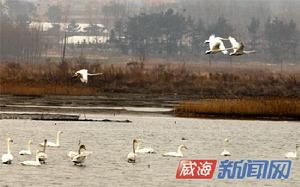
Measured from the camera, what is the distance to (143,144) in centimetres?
3112

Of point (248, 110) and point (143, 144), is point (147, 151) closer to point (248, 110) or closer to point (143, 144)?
point (143, 144)

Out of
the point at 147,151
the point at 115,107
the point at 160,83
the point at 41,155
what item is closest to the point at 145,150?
the point at 147,151

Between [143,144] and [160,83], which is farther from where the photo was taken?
[160,83]

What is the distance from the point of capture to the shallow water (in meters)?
23.5

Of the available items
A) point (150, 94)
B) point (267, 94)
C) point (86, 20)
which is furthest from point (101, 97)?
point (86, 20)

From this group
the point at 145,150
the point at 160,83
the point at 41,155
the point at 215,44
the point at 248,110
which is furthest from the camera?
the point at 160,83

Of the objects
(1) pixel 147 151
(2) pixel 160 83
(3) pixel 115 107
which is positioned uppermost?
(1) pixel 147 151

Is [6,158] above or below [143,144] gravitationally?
above

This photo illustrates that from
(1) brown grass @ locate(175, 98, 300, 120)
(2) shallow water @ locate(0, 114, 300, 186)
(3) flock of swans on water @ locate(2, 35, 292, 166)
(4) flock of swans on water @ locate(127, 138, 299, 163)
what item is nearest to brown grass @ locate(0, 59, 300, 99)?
(1) brown grass @ locate(175, 98, 300, 120)

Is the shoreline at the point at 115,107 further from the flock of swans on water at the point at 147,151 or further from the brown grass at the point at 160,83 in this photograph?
the flock of swans on water at the point at 147,151

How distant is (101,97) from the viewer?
5512 cm

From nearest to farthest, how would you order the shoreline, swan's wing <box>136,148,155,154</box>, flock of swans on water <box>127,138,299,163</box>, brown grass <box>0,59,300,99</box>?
flock of swans on water <box>127,138,299,163</box>, swan's wing <box>136,148,155,154</box>, the shoreline, brown grass <box>0,59,300,99</box>

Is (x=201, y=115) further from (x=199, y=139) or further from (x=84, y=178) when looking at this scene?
(x=84, y=178)

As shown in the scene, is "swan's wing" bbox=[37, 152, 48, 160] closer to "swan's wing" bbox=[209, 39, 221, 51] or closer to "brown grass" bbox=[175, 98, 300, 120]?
"swan's wing" bbox=[209, 39, 221, 51]
